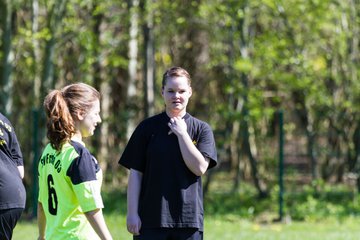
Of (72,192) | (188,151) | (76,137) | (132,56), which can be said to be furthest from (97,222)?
(132,56)

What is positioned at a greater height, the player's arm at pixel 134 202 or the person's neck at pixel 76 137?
the person's neck at pixel 76 137

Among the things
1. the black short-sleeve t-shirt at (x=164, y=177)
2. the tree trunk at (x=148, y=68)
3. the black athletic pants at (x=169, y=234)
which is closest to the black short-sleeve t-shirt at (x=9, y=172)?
the black short-sleeve t-shirt at (x=164, y=177)

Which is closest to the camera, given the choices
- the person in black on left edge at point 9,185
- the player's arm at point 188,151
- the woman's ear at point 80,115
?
the woman's ear at point 80,115

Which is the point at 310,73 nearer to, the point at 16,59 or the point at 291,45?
the point at 291,45

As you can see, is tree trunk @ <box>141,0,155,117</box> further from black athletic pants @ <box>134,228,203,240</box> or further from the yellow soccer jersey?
the yellow soccer jersey

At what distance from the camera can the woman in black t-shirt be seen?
5.45 m

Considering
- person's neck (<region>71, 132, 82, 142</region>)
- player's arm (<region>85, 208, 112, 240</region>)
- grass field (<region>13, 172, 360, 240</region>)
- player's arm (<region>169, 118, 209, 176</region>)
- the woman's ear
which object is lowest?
grass field (<region>13, 172, 360, 240</region>)

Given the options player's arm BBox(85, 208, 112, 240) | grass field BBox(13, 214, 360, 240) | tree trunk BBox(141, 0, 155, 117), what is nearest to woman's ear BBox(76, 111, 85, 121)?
player's arm BBox(85, 208, 112, 240)

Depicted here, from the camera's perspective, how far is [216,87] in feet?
69.4

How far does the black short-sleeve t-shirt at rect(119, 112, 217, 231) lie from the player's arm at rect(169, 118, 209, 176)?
0.08 m

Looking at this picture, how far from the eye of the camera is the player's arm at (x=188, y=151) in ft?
17.6

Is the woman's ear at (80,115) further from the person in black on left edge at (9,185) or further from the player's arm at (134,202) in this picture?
the person in black on left edge at (9,185)

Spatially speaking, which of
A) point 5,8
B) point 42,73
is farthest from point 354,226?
point 5,8

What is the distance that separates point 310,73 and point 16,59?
19.1ft
